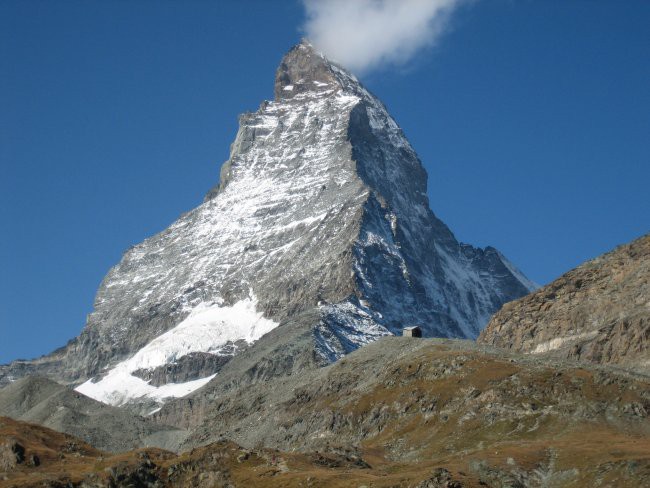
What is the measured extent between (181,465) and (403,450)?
37.1m

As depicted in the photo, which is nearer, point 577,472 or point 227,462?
point 577,472

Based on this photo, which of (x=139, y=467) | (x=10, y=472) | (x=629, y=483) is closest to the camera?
(x=629, y=483)

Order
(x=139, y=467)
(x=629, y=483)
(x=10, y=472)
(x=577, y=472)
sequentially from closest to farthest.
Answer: (x=629, y=483)
(x=577, y=472)
(x=139, y=467)
(x=10, y=472)

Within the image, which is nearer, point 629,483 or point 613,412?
point 629,483

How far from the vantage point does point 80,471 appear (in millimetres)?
175250

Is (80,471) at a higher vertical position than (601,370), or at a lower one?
lower

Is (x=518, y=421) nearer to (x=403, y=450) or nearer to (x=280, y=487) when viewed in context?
(x=403, y=450)

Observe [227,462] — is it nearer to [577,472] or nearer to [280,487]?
[280,487]

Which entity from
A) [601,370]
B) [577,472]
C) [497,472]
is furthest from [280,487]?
[601,370]

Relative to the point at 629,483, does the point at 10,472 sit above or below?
above

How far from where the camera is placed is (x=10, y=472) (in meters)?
183

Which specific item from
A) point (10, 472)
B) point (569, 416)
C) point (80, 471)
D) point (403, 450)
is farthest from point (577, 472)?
point (10, 472)

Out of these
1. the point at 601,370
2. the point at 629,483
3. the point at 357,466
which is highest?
the point at 601,370

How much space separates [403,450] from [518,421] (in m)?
19.7
